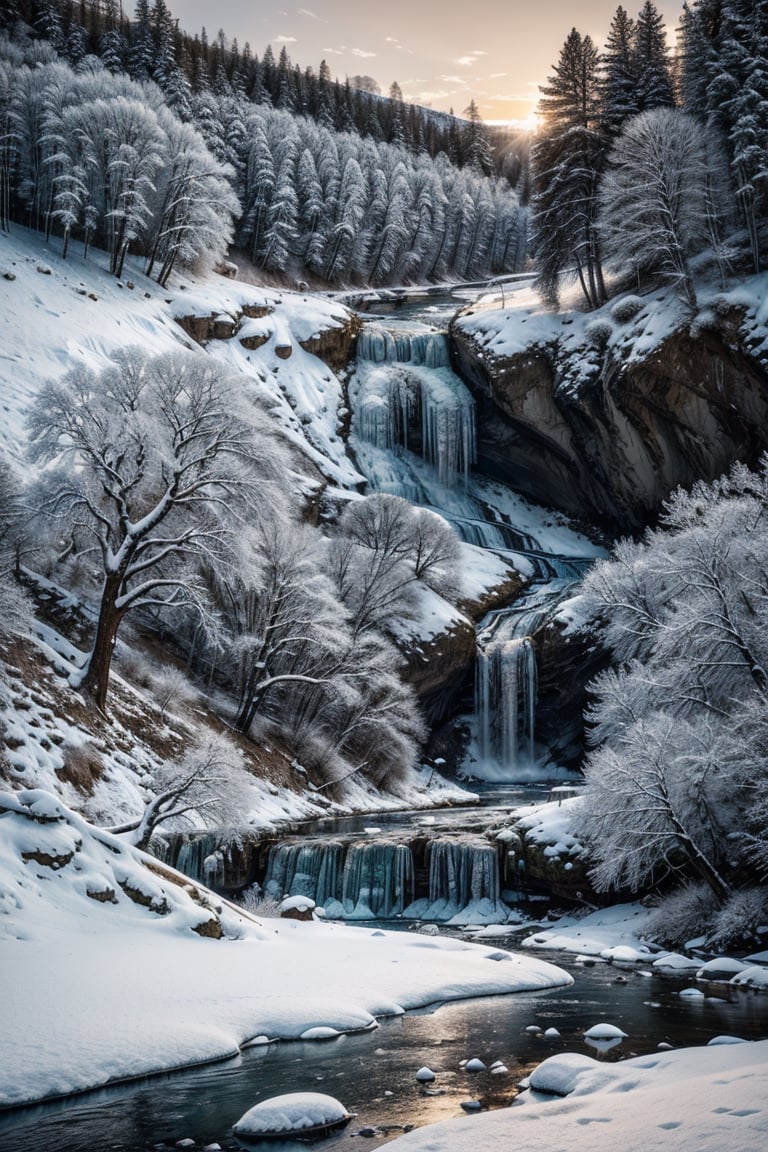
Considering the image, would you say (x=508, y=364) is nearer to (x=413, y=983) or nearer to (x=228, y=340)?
(x=228, y=340)

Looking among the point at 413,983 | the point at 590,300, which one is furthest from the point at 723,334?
the point at 413,983

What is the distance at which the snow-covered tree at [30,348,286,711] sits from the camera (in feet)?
81.3

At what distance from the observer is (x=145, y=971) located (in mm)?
11547

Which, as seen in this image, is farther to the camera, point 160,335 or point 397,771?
point 160,335

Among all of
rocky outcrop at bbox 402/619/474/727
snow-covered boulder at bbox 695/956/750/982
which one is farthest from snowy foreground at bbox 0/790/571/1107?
rocky outcrop at bbox 402/619/474/727

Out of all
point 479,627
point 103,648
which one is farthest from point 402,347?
point 103,648

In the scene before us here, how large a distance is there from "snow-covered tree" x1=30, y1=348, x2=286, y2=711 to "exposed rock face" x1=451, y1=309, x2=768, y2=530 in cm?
2600

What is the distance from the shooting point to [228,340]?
188ft

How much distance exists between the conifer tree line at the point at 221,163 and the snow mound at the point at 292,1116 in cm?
5188

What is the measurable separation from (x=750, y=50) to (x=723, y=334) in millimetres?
16349

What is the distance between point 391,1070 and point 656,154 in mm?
46717

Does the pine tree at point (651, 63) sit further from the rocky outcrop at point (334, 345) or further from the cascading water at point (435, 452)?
the rocky outcrop at point (334, 345)

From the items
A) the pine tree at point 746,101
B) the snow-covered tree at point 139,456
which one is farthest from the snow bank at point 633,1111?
the pine tree at point 746,101

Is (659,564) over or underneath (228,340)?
underneath
